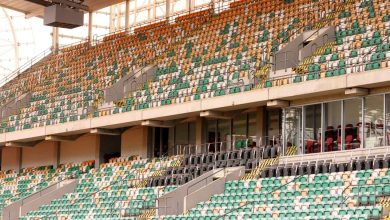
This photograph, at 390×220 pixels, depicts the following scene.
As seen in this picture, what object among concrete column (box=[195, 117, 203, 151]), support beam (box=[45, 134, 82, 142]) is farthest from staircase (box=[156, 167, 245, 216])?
support beam (box=[45, 134, 82, 142])

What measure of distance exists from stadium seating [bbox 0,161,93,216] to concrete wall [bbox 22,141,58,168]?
0.37m

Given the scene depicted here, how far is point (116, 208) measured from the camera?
95.3ft

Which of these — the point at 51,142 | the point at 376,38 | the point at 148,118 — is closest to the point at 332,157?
the point at 376,38

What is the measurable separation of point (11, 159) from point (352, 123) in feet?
66.9

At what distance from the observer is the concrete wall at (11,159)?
40.9 metres

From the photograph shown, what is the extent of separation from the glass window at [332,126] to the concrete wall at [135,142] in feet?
31.3

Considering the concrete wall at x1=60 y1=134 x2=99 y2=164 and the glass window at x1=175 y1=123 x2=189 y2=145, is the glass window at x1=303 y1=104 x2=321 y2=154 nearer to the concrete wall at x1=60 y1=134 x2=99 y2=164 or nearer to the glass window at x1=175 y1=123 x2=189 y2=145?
the glass window at x1=175 y1=123 x2=189 y2=145

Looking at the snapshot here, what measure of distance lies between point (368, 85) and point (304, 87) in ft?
6.68

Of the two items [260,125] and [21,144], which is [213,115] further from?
[21,144]

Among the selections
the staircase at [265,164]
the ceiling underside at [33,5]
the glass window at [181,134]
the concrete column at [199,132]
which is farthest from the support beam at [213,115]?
the ceiling underside at [33,5]

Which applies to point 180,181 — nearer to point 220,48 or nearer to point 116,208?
point 116,208

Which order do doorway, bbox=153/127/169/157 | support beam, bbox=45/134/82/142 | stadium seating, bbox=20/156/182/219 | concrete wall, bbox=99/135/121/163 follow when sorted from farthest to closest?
concrete wall, bbox=99/135/121/163
support beam, bbox=45/134/82/142
doorway, bbox=153/127/169/157
stadium seating, bbox=20/156/182/219

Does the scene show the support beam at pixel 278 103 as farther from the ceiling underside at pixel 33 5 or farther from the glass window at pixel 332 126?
the ceiling underside at pixel 33 5

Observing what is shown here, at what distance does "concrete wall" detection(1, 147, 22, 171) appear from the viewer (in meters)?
40.9
